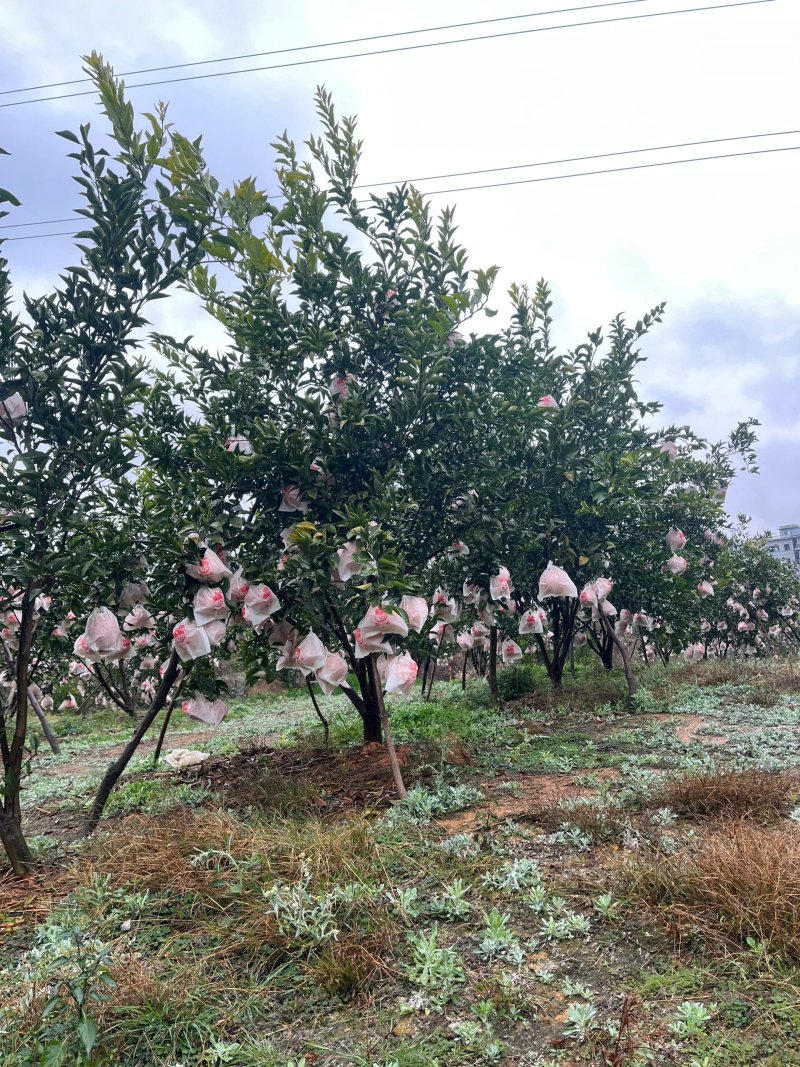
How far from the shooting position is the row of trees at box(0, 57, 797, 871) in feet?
12.7

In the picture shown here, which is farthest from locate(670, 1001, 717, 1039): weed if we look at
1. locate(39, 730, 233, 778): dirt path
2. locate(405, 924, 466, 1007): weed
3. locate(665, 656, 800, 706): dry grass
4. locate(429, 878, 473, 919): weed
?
locate(39, 730, 233, 778): dirt path

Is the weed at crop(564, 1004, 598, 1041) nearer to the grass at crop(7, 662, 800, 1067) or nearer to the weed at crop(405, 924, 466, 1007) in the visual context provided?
the grass at crop(7, 662, 800, 1067)

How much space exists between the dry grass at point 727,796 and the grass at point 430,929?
0.7 inches

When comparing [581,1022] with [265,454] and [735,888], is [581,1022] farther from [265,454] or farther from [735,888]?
[265,454]

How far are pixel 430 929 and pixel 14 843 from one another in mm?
2731

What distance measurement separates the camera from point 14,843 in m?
4.03

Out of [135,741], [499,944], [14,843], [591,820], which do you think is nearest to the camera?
[499,944]

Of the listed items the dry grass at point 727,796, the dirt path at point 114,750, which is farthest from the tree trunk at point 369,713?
the dry grass at point 727,796

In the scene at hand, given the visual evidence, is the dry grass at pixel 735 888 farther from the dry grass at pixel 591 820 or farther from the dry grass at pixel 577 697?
the dry grass at pixel 577 697

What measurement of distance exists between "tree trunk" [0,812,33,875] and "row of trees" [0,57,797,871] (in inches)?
0.8

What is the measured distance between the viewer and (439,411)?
15.8ft

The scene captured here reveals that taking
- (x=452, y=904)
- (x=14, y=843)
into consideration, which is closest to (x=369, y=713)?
(x=14, y=843)

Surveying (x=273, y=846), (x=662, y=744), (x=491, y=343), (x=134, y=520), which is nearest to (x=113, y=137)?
(x=134, y=520)

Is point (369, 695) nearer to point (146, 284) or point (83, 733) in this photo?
point (146, 284)
